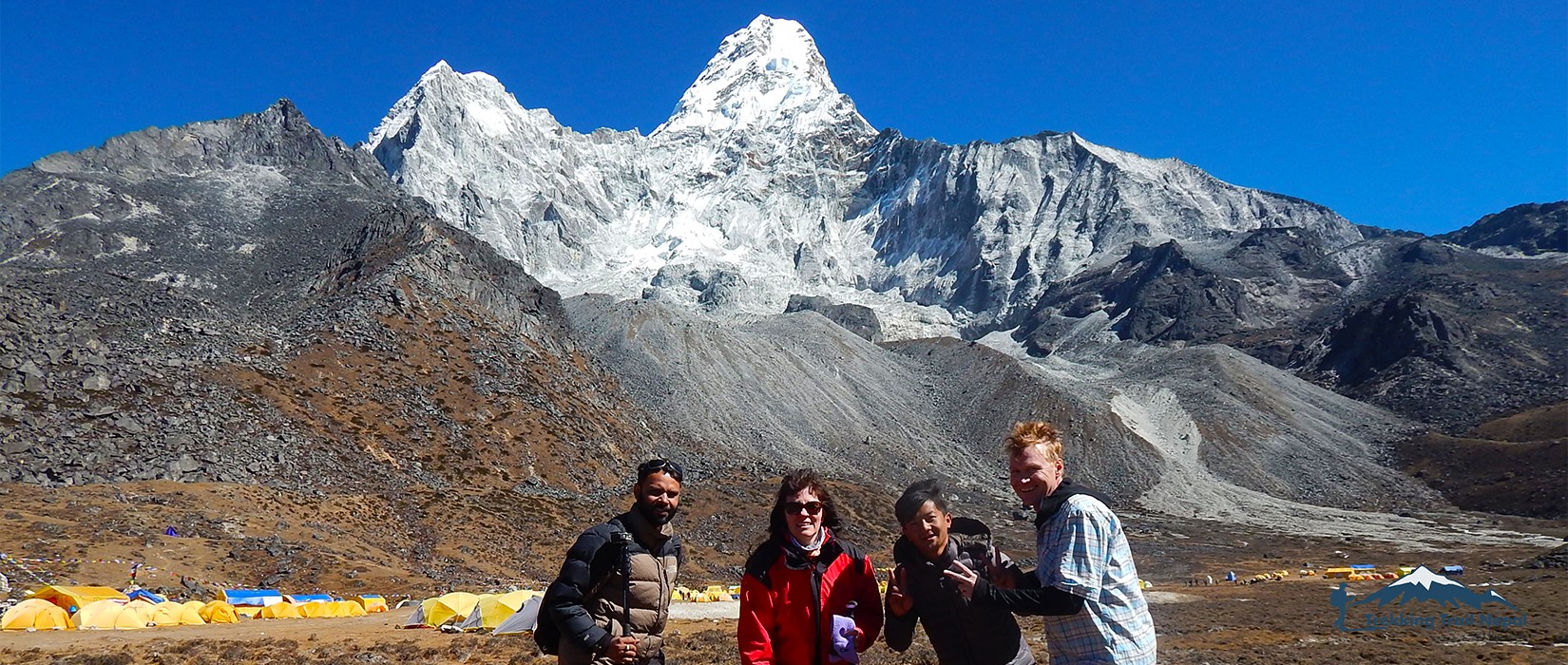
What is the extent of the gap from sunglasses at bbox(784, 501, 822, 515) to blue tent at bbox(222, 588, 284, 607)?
93.1ft

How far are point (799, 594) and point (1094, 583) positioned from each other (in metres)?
1.99

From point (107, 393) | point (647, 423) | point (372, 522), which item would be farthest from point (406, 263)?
point (372, 522)

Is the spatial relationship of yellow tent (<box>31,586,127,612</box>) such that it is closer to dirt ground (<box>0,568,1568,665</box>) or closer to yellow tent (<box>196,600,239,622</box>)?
dirt ground (<box>0,568,1568,665</box>)

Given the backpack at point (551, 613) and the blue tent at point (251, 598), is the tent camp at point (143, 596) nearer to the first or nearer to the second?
the blue tent at point (251, 598)

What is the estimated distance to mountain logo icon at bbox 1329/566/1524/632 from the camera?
29688mm

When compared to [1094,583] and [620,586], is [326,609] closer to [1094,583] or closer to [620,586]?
[620,586]

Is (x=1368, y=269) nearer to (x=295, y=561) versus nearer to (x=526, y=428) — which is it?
(x=526, y=428)

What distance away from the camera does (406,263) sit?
74438 millimetres

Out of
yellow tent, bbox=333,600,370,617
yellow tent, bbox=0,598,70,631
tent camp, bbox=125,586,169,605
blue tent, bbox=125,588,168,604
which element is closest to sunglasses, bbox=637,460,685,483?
yellow tent, bbox=0,598,70,631

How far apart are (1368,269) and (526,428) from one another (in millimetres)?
208568

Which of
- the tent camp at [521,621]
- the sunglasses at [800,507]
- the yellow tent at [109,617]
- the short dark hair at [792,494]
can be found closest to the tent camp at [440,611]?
the tent camp at [521,621]

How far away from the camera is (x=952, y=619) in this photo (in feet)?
18.5

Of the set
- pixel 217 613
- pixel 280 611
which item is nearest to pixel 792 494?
pixel 217 613

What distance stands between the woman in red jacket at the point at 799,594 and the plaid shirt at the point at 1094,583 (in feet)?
4.19
